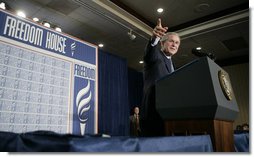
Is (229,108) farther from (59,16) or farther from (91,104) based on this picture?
(59,16)

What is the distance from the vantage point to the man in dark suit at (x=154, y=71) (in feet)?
3.27

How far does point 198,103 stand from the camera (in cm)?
76

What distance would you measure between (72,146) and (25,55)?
5.94 feet

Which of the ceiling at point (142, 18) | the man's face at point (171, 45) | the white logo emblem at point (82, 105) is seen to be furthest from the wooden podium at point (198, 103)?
the ceiling at point (142, 18)

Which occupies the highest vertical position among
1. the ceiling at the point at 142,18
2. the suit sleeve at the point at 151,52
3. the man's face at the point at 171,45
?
the ceiling at the point at 142,18

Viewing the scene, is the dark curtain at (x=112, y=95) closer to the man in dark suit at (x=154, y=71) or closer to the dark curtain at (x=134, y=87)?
the dark curtain at (x=134, y=87)

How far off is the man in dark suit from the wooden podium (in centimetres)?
13

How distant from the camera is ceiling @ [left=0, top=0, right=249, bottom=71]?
3385mm

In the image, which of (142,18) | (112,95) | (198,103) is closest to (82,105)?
(198,103)

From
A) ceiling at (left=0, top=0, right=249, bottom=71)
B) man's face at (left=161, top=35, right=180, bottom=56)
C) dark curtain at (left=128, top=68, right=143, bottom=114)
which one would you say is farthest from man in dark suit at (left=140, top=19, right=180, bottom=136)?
dark curtain at (left=128, top=68, right=143, bottom=114)

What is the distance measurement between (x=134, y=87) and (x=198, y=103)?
584 cm

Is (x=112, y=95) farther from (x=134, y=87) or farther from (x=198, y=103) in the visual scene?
(x=198, y=103)

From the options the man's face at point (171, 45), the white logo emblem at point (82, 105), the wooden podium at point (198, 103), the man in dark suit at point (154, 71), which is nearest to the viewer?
the wooden podium at point (198, 103)

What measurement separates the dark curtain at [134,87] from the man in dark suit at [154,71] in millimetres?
5124
